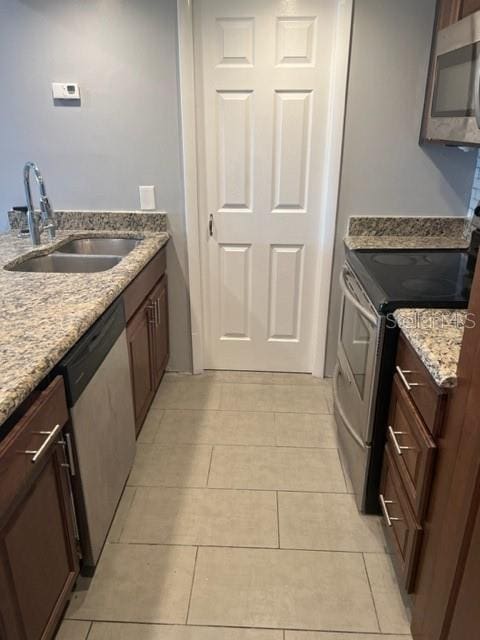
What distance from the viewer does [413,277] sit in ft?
6.40

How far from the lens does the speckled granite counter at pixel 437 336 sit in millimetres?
1243

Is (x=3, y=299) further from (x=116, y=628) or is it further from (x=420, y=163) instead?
(x=420, y=163)

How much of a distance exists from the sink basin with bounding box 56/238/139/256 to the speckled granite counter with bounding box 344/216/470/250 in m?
1.21

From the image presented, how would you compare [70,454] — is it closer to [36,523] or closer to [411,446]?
[36,523]

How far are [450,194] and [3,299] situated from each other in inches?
89.2

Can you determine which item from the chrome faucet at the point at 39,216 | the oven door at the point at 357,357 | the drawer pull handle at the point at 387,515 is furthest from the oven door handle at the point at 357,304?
the chrome faucet at the point at 39,216

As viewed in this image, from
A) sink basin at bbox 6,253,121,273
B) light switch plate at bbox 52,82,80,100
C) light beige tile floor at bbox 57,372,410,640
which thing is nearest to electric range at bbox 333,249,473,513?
light beige tile floor at bbox 57,372,410,640

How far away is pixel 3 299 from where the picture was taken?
1.68 metres

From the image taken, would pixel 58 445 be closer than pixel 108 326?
Yes

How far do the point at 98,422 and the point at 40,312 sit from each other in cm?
42

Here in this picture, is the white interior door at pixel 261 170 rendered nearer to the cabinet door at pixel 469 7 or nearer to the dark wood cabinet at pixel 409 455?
the cabinet door at pixel 469 7

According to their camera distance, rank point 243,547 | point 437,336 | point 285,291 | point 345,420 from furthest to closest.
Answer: point 285,291
point 345,420
point 243,547
point 437,336

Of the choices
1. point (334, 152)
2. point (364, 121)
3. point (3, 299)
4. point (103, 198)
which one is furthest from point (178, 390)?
point (364, 121)

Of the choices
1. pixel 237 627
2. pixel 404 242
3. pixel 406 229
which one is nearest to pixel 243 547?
pixel 237 627
